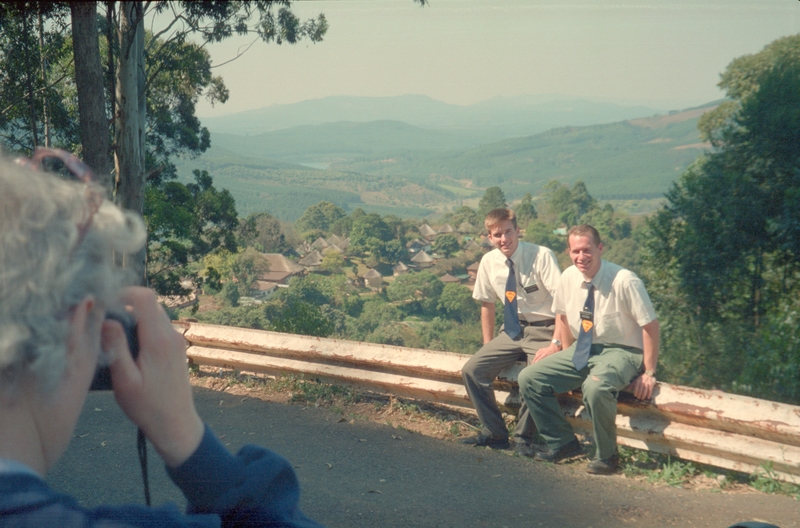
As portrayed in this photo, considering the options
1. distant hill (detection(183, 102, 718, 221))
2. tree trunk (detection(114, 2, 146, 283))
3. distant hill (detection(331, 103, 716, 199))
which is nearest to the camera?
tree trunk (detection(114, 2, 146, 283))

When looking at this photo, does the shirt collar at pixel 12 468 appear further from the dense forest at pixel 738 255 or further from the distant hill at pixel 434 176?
the distant hill at pixel 434 176

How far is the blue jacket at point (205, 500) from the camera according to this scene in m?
0.84

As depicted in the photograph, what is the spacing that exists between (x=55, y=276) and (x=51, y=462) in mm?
269

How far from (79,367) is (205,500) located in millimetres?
293

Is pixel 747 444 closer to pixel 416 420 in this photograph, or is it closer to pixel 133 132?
pixel 416 420

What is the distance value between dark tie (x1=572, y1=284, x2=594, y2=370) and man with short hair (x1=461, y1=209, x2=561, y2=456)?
0.37 m

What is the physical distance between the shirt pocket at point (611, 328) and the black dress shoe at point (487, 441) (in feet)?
3.32

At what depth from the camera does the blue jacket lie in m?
0.84

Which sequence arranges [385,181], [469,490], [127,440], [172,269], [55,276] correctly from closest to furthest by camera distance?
[55,276], [469,490], [127,440], [172,269], [385,181]

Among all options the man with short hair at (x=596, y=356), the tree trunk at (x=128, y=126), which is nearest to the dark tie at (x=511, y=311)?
the man with short hair at (x=596, y=356)

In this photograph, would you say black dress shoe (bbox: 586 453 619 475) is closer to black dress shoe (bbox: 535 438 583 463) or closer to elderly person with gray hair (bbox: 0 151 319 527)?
black dress shoe (bbox: 535 438 583 463)

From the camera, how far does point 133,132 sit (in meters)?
9.73

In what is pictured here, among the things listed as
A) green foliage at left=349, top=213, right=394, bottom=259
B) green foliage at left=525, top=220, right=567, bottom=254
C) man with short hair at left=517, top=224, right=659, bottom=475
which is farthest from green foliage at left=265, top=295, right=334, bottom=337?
green foliage at left=349, top=213, right=394, bottom=259

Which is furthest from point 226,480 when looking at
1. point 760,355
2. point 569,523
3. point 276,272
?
point 276,272
